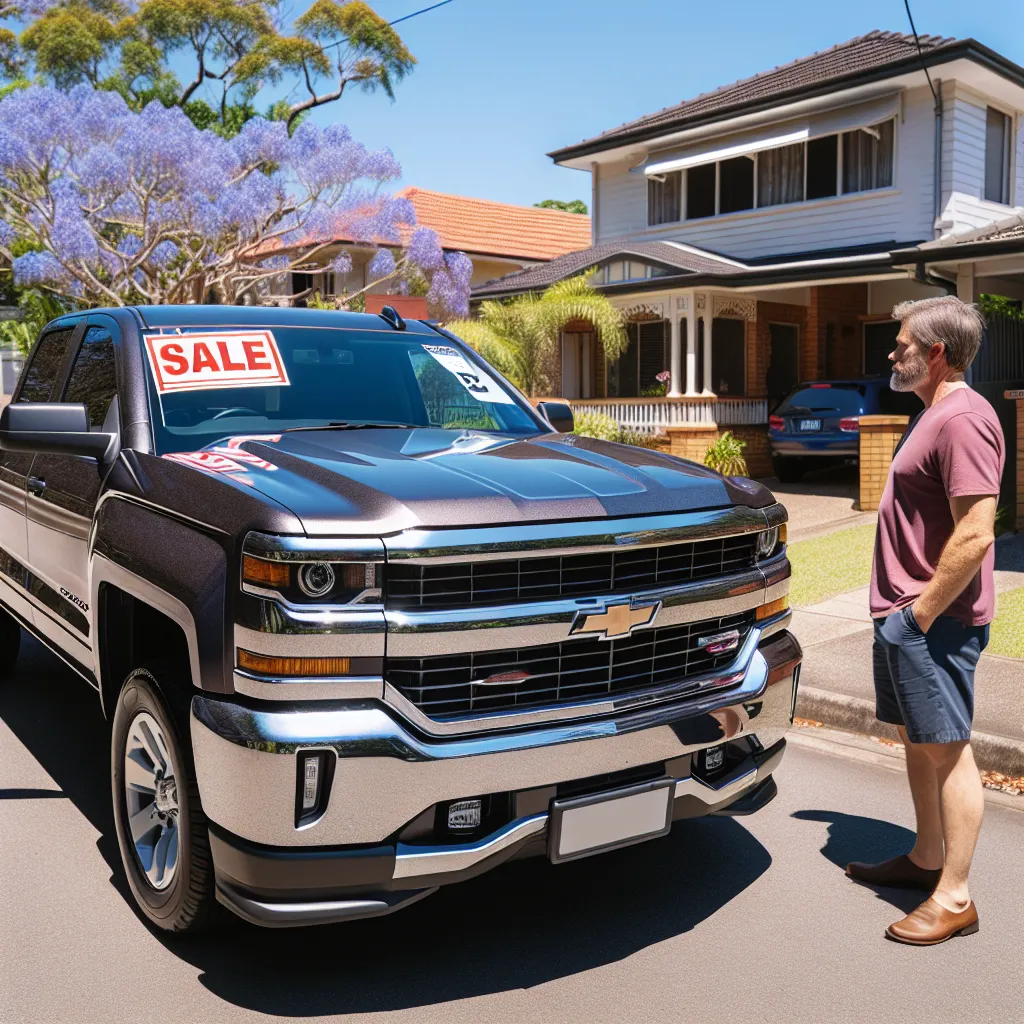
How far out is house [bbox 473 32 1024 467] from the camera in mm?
17672

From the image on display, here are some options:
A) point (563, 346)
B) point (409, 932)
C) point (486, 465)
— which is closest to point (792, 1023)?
point (409, 932)

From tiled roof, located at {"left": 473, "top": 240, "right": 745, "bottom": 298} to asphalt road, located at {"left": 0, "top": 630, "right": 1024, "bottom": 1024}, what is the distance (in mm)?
15333

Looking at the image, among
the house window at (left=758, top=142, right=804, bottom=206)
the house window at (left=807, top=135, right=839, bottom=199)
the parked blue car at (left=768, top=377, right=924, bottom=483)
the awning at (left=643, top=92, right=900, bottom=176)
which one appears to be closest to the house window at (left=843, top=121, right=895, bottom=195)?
the house window at (left=807, top=135, right=839, bottom=199)

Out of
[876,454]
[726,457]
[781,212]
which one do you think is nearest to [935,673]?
[876,454]

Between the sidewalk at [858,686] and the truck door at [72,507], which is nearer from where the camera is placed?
the truck door at [72,507]

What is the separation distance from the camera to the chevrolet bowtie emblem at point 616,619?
123 inches

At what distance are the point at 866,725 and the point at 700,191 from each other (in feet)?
56.2

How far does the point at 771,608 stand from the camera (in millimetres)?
3779

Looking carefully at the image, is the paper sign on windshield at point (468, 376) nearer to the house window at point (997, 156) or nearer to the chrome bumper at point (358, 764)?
the chrome bumper at point (358, 764)

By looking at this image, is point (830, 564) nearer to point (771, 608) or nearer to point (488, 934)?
point (771, 608)

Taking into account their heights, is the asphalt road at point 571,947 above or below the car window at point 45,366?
below

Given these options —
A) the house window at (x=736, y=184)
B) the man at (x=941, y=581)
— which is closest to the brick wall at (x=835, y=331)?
the house window at (x=736, y=184)

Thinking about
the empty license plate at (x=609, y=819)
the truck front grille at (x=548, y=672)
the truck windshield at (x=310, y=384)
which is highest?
the truck windshield at (x=310, y=384)

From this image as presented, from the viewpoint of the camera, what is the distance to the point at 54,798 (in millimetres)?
4766
